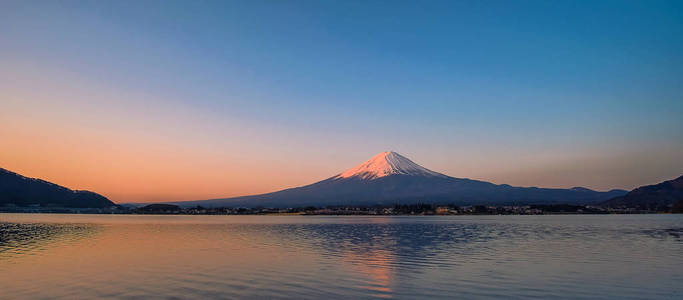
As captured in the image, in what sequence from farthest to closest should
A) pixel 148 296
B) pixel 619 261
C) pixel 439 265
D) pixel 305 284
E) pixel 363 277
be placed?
pixel 619 261, pixel 439 265, pixel 363 277, pixel 305 284, pixel 148 296

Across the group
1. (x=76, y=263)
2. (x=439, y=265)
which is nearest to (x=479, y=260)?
(x=439, y=265)

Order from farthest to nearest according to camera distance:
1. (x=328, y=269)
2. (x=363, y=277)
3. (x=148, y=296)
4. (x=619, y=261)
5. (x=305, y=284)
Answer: (x=619, y=261) < (x=328, y=269) < (x=363, y=277) < (x=305, y=284) < (x=148, y=296)

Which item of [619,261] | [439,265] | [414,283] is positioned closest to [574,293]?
[414,283]

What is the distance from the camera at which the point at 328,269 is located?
83.3 feet

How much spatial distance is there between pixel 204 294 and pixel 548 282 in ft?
49.9

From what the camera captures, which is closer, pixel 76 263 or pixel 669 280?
pixel 669 280

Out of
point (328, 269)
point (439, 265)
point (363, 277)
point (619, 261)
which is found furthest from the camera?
point (619, 261)

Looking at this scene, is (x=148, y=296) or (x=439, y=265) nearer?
(x=148, y=296)

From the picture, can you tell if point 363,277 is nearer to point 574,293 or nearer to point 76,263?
point 574,293

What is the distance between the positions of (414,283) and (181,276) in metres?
11.6

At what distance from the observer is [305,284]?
20906 millimetres

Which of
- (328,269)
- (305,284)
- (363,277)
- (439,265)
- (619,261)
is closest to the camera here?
(305,284)

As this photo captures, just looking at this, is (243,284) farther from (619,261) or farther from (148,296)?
(619,261)

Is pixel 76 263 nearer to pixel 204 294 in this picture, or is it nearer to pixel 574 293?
pixel 204 294
